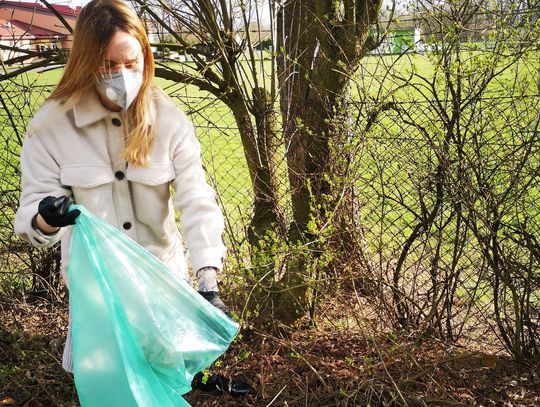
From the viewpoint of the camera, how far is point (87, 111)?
2.02 meters

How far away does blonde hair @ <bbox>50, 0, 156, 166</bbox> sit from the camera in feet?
6.28

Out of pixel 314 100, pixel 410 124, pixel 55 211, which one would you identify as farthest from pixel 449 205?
pixel 55 211

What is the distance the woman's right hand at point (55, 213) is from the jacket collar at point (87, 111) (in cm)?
32

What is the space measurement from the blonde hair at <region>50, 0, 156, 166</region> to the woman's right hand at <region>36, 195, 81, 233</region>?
284 millimetres

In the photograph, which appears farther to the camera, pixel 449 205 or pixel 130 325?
pixel 449 205

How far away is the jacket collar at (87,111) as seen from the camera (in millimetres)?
2014

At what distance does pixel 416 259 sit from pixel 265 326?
2.85 ft

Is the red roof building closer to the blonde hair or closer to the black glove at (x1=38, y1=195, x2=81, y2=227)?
the blonde hair

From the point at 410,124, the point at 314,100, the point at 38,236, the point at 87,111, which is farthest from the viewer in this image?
the point at 314,100

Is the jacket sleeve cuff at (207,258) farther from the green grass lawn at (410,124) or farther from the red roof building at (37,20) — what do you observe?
the red roof building at (37,20)

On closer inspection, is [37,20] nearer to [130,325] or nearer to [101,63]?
[101,63]

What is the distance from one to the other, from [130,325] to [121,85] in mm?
726

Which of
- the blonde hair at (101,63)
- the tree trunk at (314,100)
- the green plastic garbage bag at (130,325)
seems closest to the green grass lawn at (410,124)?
the tree trunk at (314,100)

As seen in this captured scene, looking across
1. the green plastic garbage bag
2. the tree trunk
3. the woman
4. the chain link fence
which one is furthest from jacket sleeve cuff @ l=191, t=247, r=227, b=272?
the chain link fence
